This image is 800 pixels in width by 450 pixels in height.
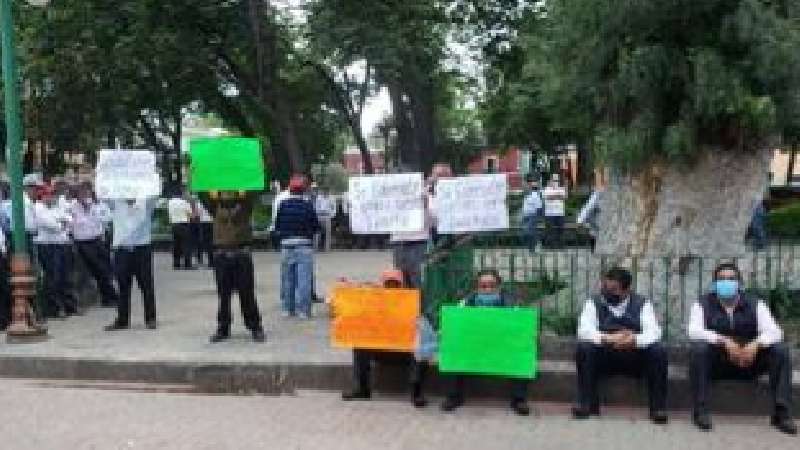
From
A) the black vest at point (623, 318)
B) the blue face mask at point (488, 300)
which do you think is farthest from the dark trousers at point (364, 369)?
the black vest at point (623, 318)

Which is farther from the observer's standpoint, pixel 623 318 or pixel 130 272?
pixel 130 272

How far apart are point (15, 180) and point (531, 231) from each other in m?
6.69

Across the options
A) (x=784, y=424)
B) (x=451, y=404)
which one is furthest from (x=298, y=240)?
(x=784, y=424)

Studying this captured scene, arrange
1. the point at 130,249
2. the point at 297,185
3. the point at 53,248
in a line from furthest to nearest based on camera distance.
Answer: the point at 53,248
the point at 297,185
the point at 130,249

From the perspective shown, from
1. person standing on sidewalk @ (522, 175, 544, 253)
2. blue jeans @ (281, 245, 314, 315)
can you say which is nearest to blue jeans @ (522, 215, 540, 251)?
person standing on sidewalk @ (522, 175, 544, 253)

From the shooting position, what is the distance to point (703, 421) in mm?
8273

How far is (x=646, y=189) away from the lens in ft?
32.8

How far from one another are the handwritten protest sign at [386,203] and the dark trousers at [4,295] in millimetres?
4426

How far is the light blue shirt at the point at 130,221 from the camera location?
12.0m

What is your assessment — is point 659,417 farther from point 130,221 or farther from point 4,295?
point 4,295

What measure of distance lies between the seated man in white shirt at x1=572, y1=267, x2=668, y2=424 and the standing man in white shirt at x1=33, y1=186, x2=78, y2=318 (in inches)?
271

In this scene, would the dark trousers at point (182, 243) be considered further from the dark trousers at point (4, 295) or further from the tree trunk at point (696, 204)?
the tree trunk at point (696, 204)

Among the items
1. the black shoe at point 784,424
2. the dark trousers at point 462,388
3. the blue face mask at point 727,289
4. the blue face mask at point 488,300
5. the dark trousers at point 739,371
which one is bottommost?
the black shoe at point 784,424

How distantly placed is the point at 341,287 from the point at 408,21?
58.4 ft
